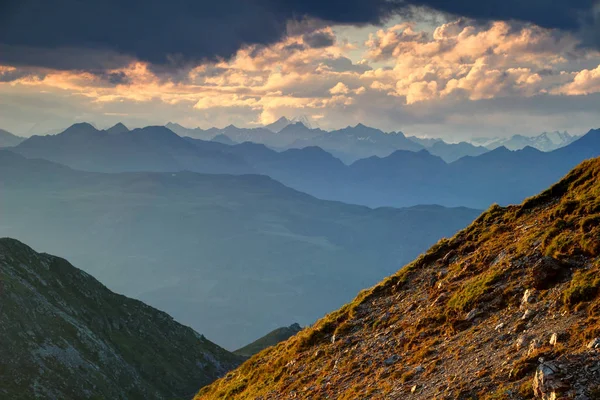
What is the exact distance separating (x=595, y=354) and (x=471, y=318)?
27.7ft

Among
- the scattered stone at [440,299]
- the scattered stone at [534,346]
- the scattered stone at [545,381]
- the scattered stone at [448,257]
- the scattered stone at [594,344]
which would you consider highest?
the scattered stone at [448,257]

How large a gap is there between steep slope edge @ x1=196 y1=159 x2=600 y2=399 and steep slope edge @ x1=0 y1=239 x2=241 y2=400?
6073cm

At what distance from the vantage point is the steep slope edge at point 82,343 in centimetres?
8756

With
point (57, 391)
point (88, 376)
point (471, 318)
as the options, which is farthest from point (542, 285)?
point (88, 376)

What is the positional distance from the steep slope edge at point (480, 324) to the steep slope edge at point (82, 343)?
199ft

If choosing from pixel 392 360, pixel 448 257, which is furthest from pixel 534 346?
pixel 448 257

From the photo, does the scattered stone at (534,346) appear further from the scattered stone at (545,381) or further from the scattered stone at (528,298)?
the scattered stone at (528,298)

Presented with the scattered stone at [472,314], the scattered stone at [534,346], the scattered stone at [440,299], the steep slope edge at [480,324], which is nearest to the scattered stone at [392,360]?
the steep slope edge at [480,324]

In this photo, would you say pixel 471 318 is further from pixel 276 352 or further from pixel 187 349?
pixel 187 349

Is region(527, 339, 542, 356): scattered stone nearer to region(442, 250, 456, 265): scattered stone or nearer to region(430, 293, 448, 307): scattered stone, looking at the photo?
region(430, 293, 448, 307): scattered stone

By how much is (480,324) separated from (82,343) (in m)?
99.6

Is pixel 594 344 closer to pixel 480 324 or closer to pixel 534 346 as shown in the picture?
pixel 534 346

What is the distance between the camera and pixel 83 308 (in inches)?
5030

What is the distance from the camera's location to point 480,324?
81.0 ft
